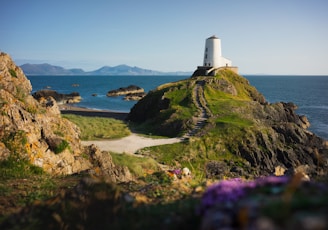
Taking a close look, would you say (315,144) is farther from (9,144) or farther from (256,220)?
(256,220)

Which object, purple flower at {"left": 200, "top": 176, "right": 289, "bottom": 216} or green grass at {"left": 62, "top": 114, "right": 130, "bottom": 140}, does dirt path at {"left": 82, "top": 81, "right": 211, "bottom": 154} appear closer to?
green grass at {"left": 62, "top": 114, "right": 130, "bottom": 140}

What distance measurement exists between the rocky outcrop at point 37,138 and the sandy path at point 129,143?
9.72 meters

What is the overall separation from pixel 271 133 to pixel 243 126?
3814 millimetres

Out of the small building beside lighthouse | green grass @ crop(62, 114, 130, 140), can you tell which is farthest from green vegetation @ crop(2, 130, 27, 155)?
the small building beside lighthouse

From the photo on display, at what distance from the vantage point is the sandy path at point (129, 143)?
3198cm

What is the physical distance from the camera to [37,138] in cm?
1772

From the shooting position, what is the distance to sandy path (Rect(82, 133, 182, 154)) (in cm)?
3198

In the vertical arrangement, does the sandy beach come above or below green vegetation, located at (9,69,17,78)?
below

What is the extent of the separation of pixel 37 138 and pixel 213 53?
65185 millimetres

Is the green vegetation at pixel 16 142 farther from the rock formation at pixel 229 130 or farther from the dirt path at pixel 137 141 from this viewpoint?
the rock formation at pixel 229 130

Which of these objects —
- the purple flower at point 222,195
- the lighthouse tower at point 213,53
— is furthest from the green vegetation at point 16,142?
the lighthouse tower at point 213,53

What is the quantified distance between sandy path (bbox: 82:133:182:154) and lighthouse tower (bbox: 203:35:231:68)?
1746 inches

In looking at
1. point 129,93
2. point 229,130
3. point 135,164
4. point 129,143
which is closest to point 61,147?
point 135,164

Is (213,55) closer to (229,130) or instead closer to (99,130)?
(229,130)
